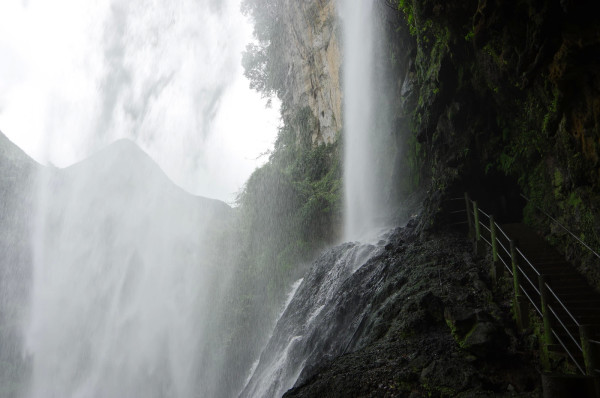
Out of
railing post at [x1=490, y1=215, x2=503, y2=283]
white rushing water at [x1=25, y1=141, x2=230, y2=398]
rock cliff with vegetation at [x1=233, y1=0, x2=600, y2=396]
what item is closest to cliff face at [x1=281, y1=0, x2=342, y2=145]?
rock cliff with vegetation at [x1=233, y1=0, x2=600, y2=396]

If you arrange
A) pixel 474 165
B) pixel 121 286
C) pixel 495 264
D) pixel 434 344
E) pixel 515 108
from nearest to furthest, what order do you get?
pixel 434 344, pixel 495 264, pixel 515 108, pixel 474 165, pixel 121 286

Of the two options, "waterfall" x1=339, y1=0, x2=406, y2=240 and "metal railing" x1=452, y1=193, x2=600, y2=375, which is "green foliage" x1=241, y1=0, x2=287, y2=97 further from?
"metal railing" x1=452, y1=193, x2=600, y2=375

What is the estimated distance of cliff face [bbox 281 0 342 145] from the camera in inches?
859

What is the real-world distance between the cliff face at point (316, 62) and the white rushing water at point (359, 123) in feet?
4.24

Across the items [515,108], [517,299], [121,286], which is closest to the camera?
[517,299]

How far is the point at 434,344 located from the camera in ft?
20.1

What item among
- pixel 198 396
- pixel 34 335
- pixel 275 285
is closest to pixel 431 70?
pixel 275 285

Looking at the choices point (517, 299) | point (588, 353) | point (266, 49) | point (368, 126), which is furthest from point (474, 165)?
point (266, 49)

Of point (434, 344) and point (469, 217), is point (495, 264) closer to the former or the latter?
point (434, 344)

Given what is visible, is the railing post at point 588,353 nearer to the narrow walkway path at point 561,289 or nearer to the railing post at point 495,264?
the narrow walkway path at point 561,289

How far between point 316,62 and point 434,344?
20.5 meters

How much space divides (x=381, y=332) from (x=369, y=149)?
11354mm

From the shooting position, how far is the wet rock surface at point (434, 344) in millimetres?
5277

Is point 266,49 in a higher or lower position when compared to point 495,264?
higher
